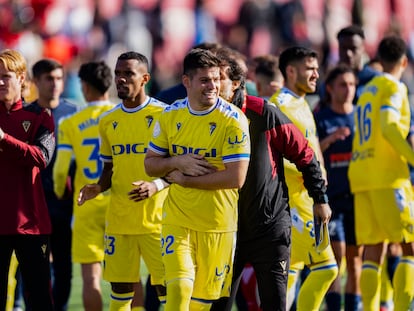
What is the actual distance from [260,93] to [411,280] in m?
2.27

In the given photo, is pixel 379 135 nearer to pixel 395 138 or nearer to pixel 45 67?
pixel 395 138

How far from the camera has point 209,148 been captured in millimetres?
7988

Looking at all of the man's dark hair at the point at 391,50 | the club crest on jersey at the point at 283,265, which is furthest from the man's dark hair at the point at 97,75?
the club crest on jersey at the point at 283,265

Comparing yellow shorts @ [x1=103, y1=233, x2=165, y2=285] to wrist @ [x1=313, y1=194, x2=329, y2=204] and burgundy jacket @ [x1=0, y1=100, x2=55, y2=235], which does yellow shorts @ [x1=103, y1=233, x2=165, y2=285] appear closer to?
burgundy jacket @ [x1=0, y1=100, x2=55, y2=235]

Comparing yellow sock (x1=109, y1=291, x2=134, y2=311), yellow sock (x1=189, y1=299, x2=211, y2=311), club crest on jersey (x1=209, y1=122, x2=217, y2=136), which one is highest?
club crest on jersey (x1=209, y1=122, x2=217, y2=136)

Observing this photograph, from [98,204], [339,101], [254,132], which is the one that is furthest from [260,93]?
[254,132]

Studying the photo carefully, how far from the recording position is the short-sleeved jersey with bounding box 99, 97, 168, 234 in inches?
360

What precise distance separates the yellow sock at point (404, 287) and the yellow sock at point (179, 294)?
2.82 m

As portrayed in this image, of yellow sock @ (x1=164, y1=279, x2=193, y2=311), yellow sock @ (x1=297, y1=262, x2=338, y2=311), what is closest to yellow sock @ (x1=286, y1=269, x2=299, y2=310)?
yellow sock @ (x1=297, y1=262, x2=338, y2=311)

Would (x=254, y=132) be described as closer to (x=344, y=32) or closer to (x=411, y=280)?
(x=411, y=280)

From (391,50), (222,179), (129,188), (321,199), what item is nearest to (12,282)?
(129,188)

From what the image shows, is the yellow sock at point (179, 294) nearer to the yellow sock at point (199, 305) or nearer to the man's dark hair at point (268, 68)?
the yellow sock at point (199, 305)

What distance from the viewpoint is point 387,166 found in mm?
10523

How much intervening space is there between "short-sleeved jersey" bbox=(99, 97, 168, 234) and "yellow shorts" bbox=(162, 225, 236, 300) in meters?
1.12
